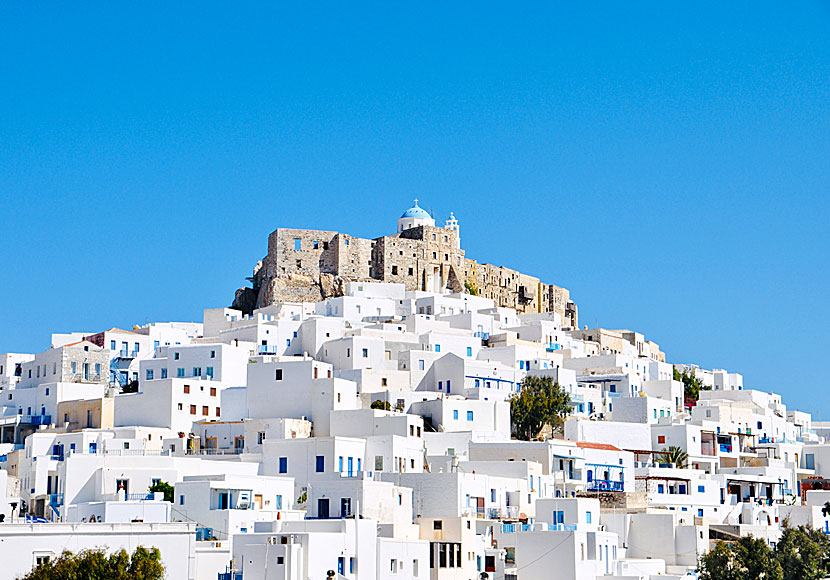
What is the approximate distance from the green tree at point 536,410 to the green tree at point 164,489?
1950 cm

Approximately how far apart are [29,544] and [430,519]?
13.8 metres


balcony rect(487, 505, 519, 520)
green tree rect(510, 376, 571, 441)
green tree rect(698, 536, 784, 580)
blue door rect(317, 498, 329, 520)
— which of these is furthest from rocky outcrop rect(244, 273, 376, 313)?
green tree rect(698, 536, 784, 580)

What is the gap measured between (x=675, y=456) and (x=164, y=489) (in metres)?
24.5

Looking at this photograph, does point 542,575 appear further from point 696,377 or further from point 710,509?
point 696,377

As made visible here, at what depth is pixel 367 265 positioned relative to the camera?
292 ft

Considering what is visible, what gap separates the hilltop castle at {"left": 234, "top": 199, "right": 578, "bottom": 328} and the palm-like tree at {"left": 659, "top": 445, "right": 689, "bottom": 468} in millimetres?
30016

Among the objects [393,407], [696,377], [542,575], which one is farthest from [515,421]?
[696,377]

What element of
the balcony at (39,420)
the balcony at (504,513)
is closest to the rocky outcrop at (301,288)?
A: the balcony at (39,420)

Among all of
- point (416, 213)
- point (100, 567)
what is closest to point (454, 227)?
point (416, 213)

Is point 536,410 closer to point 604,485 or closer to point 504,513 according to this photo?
point 604,485

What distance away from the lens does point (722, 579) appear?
42.6m

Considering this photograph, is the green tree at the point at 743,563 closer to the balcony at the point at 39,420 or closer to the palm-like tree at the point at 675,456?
the palm-like tree at the point at 675,456

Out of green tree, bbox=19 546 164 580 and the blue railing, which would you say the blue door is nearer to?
green tree, bbox=19 546 164 580

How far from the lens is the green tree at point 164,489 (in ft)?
152
